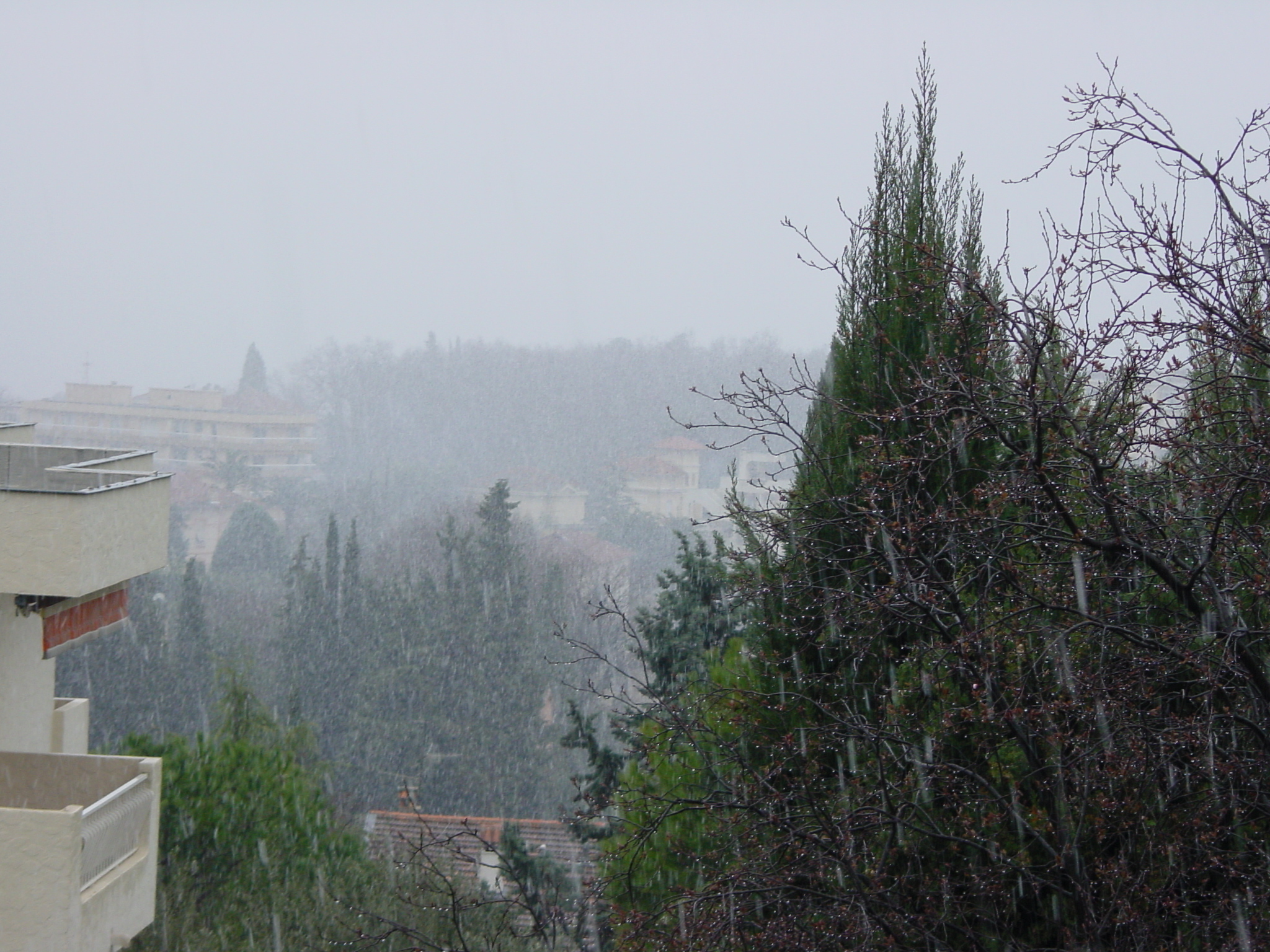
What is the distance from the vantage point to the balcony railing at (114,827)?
5.87 m

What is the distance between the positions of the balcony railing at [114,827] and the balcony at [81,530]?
4.05 ft

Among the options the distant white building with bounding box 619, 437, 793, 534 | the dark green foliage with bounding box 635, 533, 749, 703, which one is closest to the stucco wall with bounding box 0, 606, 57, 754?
the dark green foliage with bounding box 635, 533, 749, 703

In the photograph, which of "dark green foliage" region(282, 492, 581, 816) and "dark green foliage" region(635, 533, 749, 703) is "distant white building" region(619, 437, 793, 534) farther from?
"dark green foliage" region(635, 533, 749, 703)

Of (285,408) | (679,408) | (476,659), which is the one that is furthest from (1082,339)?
(285,408)

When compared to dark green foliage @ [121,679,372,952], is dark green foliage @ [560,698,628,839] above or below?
above

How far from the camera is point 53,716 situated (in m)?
8.27

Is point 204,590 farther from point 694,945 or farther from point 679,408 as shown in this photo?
point 694,945

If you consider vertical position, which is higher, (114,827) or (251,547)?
(114,827)

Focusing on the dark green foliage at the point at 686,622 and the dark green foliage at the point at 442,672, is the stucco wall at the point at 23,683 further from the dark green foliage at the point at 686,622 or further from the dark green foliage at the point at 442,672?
the dark green foliage at the point at 442,672

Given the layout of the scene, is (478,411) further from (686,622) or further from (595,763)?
(595,763)

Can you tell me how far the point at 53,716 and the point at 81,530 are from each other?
3.05m

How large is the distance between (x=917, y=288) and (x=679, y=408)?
41447 mm

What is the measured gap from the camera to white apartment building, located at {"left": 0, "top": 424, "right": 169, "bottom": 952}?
553cm

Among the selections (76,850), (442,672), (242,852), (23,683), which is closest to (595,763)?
(242,852)
